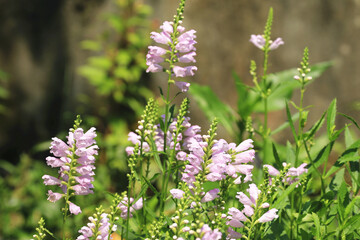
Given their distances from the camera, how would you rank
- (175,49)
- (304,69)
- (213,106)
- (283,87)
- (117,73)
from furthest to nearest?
(117,73) → (213,106) → (283,87) → (304,69) → (175,49)

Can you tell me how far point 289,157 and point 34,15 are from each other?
4722 millimetres

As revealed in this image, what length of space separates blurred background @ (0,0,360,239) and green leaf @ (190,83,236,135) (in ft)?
5.68

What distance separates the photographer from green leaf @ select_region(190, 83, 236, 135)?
3.18m

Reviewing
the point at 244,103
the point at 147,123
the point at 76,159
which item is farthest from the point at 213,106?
the point at 76,159

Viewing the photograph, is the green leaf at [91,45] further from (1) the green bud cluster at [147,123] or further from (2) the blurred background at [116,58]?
(1) the green bud cluster at [147,123]

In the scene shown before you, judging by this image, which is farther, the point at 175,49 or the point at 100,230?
the point at 175,49

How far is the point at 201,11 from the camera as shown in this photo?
5.50 meters

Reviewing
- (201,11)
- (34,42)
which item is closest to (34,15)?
(34,42)

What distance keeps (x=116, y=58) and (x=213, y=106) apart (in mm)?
2994

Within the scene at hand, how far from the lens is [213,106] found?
3.32m

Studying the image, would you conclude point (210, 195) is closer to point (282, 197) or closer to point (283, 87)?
point (282, 197)

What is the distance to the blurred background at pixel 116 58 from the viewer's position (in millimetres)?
5277

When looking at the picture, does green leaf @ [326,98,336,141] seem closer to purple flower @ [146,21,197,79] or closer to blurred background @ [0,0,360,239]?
purple flower @ [146,21,197,79]

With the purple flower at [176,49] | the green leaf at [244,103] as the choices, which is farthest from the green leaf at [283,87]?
the purple flower at [176,49]
